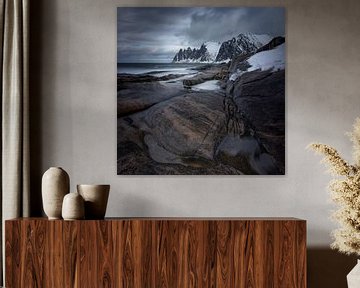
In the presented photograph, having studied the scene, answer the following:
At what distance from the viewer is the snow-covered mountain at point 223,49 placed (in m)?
4.11

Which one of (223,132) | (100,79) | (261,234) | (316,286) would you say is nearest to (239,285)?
(261,234)

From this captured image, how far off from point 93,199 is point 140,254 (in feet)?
1.39

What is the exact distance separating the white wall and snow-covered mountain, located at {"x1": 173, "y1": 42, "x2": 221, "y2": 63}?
291mm

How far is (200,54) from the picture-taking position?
4.11 meters

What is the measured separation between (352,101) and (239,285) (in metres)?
1.44

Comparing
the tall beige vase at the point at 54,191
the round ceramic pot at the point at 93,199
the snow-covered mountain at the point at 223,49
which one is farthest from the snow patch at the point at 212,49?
the tall beige vase at the point at 54,191

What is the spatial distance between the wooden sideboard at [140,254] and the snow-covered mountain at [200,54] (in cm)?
112

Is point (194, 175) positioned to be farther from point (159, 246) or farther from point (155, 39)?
point (155, 39)

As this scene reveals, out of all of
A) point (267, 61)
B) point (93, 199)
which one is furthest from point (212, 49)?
point (93, 199)

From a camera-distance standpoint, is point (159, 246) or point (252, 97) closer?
point (159, 246)

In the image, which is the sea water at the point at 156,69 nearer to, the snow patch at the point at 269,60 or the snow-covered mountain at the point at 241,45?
the snow-covered mountain at the point at 241,45

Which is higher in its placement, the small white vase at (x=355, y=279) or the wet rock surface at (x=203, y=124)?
the wet rock surface at (x=203, y=124)

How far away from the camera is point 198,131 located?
4102mm

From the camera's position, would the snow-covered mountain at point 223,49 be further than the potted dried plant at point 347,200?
Yes
